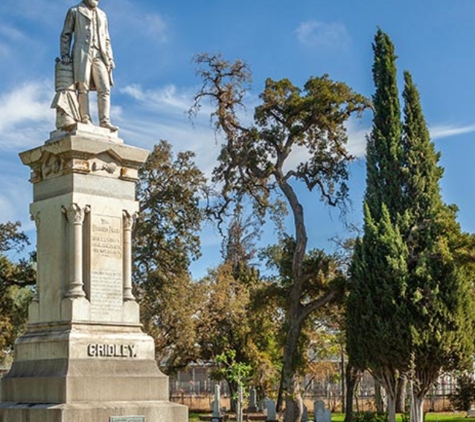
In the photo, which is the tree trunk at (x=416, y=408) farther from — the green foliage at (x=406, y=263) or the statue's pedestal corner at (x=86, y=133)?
the statue's pedestal corner at (x=86, y=133)

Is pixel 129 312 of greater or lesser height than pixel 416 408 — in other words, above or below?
above

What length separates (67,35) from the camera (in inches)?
673

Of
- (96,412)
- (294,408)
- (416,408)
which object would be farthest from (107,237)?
(294,408)

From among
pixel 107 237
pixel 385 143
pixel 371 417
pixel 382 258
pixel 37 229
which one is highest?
pixel 385 143

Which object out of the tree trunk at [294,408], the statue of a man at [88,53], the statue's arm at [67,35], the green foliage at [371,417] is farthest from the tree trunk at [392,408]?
the statue's arm at [67,35]

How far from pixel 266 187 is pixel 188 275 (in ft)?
16.4

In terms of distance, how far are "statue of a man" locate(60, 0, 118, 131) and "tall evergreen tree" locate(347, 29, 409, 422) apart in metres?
17.8

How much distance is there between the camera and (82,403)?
14.6 metres

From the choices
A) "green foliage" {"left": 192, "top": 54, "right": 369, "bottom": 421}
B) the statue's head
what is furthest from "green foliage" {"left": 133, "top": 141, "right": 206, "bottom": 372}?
the statue's head

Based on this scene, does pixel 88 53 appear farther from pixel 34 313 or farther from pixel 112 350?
pixel 112 350

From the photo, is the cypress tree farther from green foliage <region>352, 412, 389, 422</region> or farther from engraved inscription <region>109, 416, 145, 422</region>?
engraved inscription <region>109, 416, 145, 422</region>

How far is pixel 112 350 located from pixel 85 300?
96cm

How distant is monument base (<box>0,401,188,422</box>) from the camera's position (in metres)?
14.2

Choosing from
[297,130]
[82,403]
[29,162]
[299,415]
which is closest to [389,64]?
[297,130]
